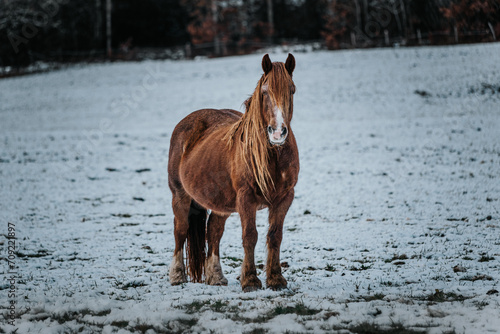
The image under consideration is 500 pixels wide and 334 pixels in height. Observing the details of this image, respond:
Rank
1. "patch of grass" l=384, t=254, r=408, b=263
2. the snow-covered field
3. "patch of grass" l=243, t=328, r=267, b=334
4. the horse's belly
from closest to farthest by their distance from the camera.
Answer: "patch of grass" l=243, t=328, r=267, b=334 → the snow-covered field → the horse's belly → "patch of grass" l=384, t=254, r=408, b=263

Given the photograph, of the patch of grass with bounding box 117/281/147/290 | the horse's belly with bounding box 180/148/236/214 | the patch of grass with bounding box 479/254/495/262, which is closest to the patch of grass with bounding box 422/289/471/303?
the patch of grass with bounding box 479/254/495/262

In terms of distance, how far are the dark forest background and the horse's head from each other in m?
20.5

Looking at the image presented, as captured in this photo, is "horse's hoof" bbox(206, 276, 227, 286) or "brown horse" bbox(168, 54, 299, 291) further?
"horse's hoof" bbox(206, 276, 227, 286)

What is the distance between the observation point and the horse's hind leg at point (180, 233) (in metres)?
5.56

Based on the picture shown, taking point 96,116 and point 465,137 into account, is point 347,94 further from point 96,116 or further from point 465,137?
point 96,116

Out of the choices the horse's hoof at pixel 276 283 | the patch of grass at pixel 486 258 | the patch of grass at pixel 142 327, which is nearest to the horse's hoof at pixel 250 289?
the horse's hoof at pixel 276 283

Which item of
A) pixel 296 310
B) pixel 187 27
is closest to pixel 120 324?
pixel 296 310

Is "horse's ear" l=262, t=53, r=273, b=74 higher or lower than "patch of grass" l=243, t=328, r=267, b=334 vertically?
higher

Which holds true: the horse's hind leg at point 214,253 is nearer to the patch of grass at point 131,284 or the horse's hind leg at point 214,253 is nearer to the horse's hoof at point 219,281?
the horse's hoof at point 219,281

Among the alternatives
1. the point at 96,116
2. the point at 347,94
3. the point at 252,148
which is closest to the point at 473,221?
the point at 252,148

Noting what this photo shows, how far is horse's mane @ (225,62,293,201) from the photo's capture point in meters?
4.31

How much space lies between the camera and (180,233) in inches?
225

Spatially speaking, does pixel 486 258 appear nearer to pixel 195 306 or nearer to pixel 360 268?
pixel 360 268

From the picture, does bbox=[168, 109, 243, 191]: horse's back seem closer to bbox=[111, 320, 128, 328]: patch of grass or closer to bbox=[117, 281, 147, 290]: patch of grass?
bbox=[117, 281, 147, 290]: patch of grass
